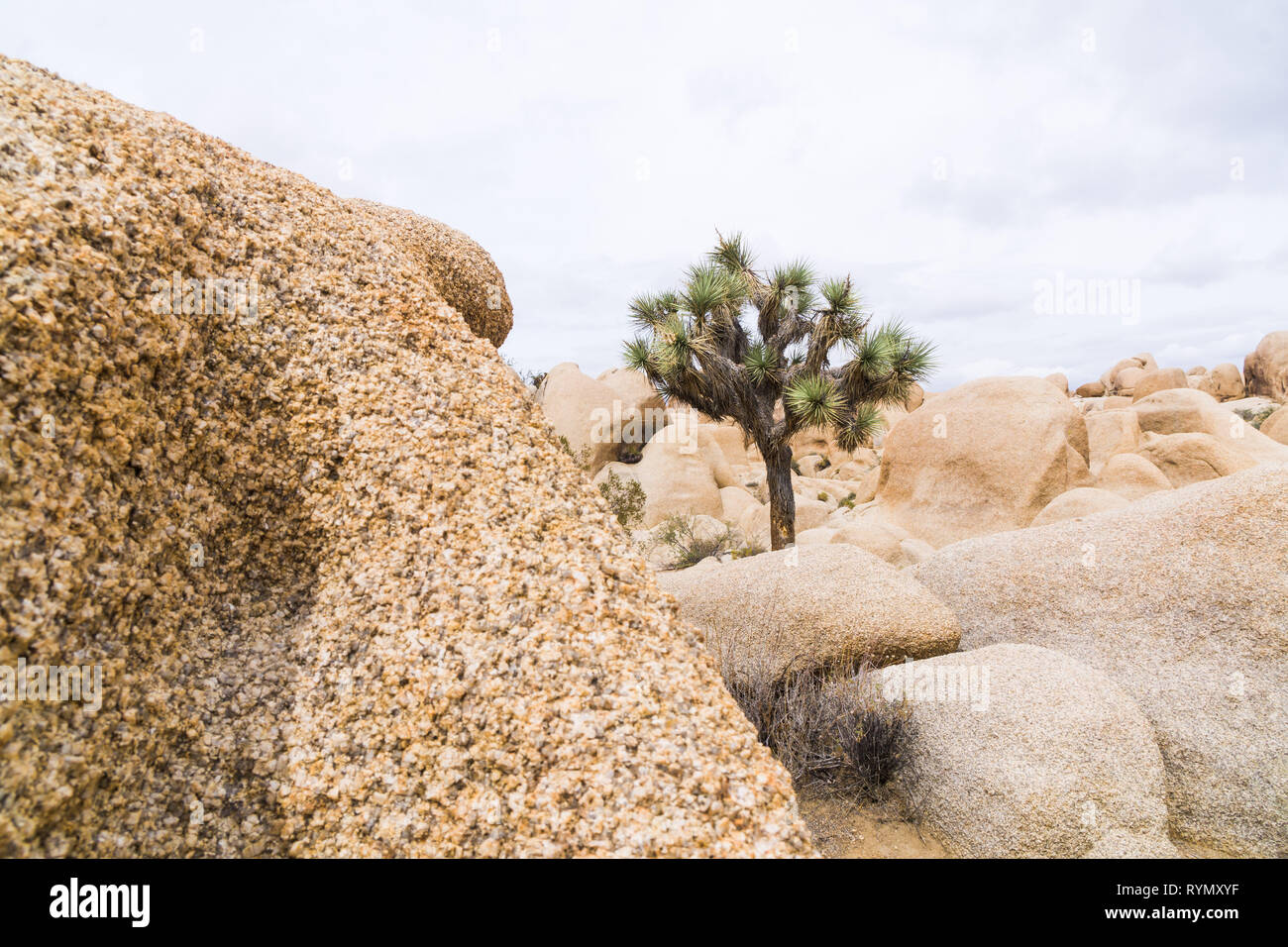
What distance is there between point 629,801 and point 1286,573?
5.96 metres

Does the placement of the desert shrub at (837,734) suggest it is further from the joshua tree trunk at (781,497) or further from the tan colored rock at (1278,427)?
the tan colored rock at (1278,427)

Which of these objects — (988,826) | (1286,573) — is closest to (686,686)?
(988,826)

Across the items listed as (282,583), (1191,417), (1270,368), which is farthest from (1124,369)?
(282,583)

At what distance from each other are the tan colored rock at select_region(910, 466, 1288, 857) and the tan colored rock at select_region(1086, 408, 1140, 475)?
14565 mm

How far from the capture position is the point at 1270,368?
36375mm

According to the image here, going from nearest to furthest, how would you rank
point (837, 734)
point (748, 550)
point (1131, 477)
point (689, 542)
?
point (837, 734), point (1131, 477), point (748, 550), point (689, 542)

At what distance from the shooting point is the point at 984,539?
7.48 m

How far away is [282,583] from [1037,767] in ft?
15.5

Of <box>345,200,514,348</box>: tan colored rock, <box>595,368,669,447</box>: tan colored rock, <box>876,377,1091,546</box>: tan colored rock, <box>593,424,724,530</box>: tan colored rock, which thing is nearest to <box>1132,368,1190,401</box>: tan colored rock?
<box>876,377,1091,546</box>: tan colored rock

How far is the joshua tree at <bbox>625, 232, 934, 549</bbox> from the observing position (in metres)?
13.4

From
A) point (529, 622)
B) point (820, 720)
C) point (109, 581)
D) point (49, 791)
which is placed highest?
point (109, 581)

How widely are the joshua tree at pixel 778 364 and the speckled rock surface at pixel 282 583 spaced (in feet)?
35.6

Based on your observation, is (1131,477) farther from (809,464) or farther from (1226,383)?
(1226,383)
